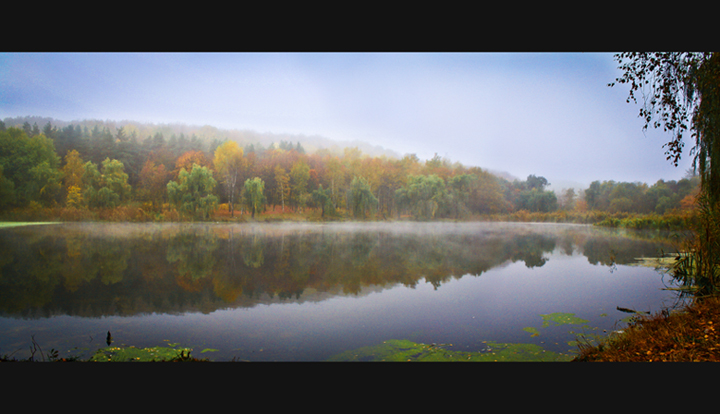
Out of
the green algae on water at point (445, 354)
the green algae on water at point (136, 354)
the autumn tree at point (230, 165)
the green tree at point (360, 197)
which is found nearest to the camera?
the green algae on water at point (445, 354)

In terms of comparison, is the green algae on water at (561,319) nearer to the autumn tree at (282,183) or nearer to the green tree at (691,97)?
the green tree at (691,97)

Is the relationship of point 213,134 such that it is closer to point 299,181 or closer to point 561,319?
point 299,181

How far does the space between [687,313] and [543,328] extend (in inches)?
77.0

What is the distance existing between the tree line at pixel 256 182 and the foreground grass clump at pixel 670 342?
6173 mm

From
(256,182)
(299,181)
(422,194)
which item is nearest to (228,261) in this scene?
(256,182)

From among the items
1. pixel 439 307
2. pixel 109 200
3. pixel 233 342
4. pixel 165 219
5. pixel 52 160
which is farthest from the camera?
pixel 165 219

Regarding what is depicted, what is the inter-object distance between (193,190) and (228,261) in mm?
3527

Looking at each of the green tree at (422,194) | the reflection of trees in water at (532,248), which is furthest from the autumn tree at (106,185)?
the reflection of trees in water at (532,248)

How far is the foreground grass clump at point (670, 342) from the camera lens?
3668 millimetres

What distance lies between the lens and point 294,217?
13531 millimetres

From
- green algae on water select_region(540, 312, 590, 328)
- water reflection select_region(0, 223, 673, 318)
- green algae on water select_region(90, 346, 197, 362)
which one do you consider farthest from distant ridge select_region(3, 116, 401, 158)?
green algae on water select_region(540, 312, 590, 328)

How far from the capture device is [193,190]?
11812 millimetres

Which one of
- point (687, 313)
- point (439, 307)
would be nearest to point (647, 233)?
point (687, 313)
